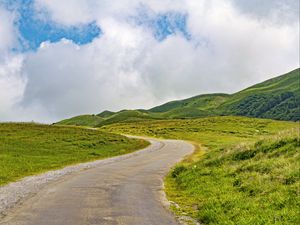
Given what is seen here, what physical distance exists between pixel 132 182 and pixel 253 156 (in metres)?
8.55

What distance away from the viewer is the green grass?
3797 centimetres

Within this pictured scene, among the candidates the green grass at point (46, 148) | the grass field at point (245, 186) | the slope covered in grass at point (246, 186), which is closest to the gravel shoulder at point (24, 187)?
the green grass at point (46, 148)

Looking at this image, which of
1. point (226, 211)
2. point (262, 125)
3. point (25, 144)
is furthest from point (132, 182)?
point (262, 125)

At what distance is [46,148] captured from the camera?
56469 mm

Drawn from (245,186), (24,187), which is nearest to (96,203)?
(245,186)

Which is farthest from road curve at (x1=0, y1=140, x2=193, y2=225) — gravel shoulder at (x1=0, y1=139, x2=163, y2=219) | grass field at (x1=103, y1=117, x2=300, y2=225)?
grass field at (x1=103, y1=117, x2=300, y2=225)

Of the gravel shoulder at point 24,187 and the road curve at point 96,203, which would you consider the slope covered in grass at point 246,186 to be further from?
the gravel shoulder at point 24,187

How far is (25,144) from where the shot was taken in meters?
57.8

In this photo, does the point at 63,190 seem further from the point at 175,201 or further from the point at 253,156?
the point at 253,156

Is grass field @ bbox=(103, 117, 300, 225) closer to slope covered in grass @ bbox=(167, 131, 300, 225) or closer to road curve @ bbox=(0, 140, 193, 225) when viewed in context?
slope covered in grass @ bbox=(167, 131, 300, 225)

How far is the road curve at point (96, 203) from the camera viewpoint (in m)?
16.0

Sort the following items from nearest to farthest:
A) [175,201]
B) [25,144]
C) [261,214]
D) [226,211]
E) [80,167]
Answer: [261,214]
[226,211]
[175,201]
[80,167]
[25,144]

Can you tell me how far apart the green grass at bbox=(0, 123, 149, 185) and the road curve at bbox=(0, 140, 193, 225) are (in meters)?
6.35

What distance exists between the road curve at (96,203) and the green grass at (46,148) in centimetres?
635
